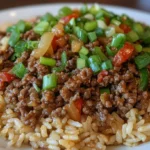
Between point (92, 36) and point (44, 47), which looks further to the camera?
point (92, 36)

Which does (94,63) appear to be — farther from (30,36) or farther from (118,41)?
(30,36)

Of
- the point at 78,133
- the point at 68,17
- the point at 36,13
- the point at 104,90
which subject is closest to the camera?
the point at 78,133

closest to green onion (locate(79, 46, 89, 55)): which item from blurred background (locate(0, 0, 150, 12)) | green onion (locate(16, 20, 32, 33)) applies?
green onion (locate(16, 20, 32, 33))

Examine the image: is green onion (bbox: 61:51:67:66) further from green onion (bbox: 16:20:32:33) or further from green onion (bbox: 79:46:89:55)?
green onion (bbox: 16:20:32:33)

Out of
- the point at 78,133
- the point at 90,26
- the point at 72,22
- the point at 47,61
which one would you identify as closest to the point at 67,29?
the point at 72,22

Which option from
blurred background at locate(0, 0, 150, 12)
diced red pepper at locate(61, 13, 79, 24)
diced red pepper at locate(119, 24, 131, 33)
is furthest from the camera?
blurred background at locate(0, 0, 150, 12)

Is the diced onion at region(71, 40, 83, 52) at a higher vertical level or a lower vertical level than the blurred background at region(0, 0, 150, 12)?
lower
